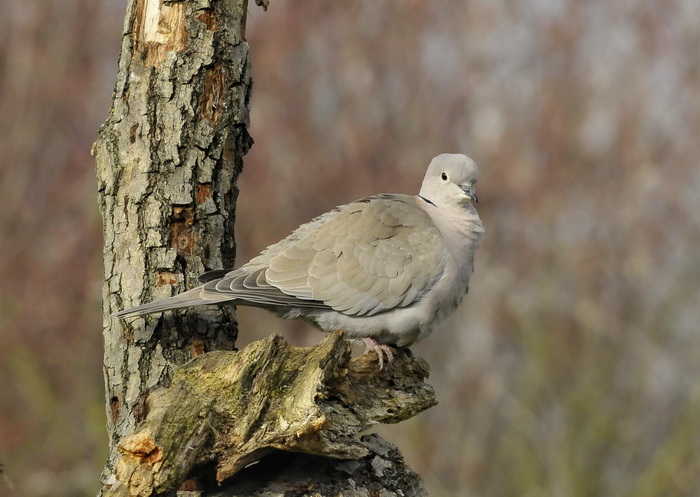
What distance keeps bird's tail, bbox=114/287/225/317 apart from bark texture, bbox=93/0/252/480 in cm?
17

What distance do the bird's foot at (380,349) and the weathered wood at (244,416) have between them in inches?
19.0

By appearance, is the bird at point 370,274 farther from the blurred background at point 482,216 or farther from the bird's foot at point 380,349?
the blurred background at point 482,216

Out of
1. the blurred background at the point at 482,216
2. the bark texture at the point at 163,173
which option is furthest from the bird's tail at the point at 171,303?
the blurred background at the point at 482,216

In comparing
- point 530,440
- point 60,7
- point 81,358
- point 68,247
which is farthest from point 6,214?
point 530,440

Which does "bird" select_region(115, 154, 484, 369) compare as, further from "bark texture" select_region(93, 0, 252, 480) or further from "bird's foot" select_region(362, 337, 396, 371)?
"bark texture" select_region(93, 0, 252, 480)

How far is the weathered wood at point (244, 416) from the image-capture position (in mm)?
3230

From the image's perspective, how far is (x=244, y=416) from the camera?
3465mm

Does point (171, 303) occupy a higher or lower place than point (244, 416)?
higher

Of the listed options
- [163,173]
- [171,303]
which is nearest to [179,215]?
[163,173]

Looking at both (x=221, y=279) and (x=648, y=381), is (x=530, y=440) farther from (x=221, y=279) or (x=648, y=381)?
(x=221, y=279)

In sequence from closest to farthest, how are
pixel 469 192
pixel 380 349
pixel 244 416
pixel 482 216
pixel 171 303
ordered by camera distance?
pixel 244 416 < pixel 171 303 < pixel 380 349 < pixel 469 192 < pixel 482 216

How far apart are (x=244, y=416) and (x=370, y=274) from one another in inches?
52.7

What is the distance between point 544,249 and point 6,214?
5654 millimetres

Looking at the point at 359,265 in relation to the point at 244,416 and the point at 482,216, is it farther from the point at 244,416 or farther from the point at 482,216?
the point at 482,216
